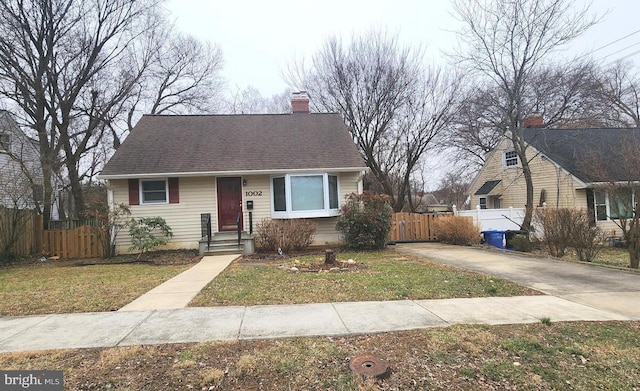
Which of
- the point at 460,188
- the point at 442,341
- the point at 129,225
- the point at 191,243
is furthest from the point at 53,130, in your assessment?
the point at 460,188

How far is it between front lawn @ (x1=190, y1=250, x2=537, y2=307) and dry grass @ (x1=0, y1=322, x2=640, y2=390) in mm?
1717

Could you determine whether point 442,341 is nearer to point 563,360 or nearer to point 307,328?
point 563,360

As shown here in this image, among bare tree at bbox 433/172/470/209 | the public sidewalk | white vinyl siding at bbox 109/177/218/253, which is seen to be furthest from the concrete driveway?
bare tree at bbox 433/172/470/209

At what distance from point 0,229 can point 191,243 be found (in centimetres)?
583

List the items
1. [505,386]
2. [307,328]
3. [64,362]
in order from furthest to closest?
[307,328] → [64,362] → [505,386]

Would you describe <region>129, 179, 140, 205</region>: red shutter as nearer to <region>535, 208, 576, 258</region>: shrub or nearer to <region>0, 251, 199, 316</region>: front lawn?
<region>0, 251, 199, 316</region>: front lawn

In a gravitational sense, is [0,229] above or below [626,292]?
above

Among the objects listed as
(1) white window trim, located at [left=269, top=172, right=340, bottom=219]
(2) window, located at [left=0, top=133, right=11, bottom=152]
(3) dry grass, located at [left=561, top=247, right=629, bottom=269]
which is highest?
(2) window, located at [left=0, top=133, right=11, bottom=152]

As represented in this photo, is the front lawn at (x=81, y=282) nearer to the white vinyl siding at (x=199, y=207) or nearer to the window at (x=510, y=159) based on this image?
the white vinyl siding at (x=199, y=207)

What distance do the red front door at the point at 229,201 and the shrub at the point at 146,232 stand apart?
191 centimetres

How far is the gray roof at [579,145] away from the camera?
16.8 metres

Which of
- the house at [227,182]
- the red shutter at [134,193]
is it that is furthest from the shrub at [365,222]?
the red shutter at [134,193]

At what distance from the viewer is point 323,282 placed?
6719 millimetres

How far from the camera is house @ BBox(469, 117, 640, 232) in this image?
1688 centimetres
